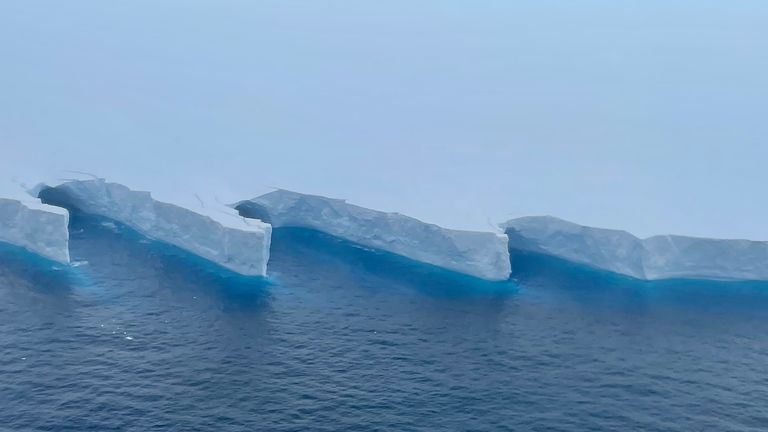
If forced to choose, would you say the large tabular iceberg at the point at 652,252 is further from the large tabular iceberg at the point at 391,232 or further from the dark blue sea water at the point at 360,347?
the large tabular iceberg at the point at 391,232

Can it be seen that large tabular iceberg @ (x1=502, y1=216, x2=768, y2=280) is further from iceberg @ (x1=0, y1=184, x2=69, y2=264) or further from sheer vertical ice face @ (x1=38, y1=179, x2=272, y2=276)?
iceberg @ (x1=0, y1=184, x2=69, y2=264)

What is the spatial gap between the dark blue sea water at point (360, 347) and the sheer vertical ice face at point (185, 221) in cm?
99

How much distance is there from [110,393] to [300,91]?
3150cm

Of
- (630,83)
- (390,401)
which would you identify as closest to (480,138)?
(630,83)

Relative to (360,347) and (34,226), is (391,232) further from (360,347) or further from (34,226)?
(34,226)

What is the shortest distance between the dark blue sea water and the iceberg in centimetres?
98

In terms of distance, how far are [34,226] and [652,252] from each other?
113 feet

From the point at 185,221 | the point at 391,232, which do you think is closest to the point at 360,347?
the point at 391,232

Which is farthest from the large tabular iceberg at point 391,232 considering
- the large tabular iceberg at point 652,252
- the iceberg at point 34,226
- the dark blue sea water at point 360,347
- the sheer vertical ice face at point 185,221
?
the iceberg at point 34,226

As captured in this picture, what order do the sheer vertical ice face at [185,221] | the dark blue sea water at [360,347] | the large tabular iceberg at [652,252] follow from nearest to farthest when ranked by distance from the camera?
1. the dark blue sea water at [360,347]
2. the sheer vertical ice face at [185,221]
3. the large tabular iceberg at [652,252]

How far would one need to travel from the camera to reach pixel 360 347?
36781 mm

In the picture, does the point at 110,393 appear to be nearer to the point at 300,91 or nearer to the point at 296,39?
the point at 300,91

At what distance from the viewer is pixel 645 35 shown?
63344 millimetres

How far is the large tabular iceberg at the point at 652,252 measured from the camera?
144 ft
